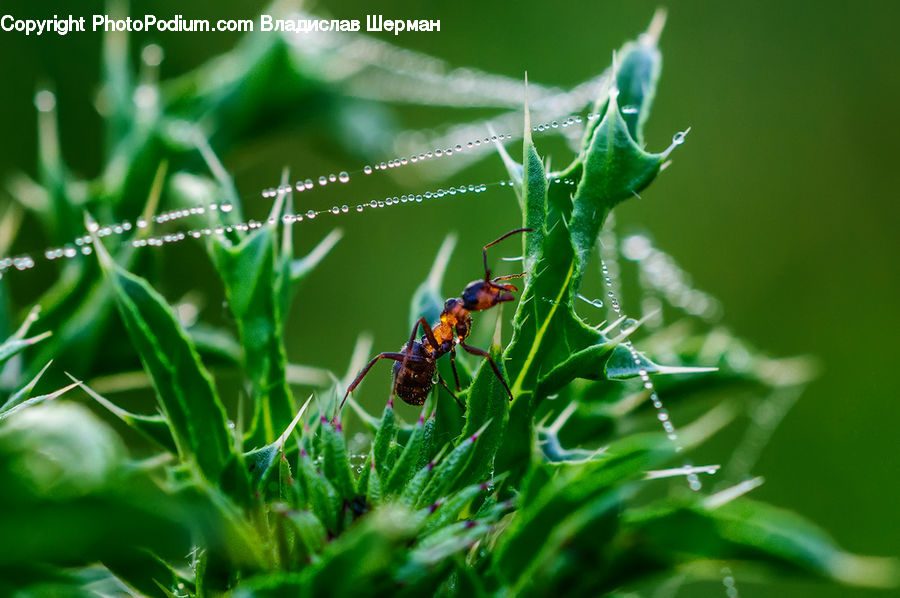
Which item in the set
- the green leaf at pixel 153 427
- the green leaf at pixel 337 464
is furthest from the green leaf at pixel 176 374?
the green leaf at pixel 337 464

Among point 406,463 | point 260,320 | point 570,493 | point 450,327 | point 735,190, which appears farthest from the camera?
point 735,190

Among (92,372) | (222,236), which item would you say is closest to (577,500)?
(222,236)

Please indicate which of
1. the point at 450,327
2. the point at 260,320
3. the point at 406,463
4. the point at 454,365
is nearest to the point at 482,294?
the point at 450,327

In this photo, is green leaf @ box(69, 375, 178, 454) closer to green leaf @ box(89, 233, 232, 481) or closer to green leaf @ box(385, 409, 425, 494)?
green leaf @ box(89, 233, 232, 481)

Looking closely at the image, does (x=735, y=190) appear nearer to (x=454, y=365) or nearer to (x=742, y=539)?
(x=454, y=365)

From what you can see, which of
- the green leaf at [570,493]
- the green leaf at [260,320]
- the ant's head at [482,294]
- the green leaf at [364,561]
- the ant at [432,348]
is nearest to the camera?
the green leaf at [364,561]

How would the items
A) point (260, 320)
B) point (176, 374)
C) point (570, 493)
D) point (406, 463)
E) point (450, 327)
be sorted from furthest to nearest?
1. point (450, 327)
2. point (260, 320)
3. point (176, 374)
4. point (406, 463)
5. point (570, 493)

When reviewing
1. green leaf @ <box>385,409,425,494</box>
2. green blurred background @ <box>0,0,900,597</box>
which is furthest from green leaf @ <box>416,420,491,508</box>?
green blurred background @ <box>0,0,900,597</box>

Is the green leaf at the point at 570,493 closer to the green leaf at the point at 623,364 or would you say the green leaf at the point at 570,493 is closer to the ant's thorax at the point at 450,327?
the green leaf at the point at 623,364
